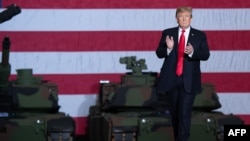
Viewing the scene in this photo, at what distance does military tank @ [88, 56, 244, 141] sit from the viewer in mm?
6340

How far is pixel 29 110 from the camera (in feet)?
22.3

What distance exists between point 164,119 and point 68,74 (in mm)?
1642

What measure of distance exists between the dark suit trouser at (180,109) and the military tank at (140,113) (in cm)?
124

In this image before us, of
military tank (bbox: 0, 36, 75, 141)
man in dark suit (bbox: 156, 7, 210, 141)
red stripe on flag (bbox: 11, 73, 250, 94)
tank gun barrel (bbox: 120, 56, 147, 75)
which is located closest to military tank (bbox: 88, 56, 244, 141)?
tank gun barrel (bbox: 120, 56, 147, 75)

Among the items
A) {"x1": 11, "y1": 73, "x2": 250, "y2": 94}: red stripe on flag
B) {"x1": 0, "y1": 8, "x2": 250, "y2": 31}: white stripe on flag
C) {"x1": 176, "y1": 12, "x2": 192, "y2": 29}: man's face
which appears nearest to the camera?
{"x1": 176, "y1": 12, "x2": 192, "y2": 29}: man's face

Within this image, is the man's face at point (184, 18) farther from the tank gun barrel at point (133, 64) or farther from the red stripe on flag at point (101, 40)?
the red stripe on flag at point (101, 40)

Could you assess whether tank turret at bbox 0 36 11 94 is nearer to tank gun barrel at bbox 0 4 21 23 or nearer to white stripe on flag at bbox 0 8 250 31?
tank gun barrel at bbox 0 4 21 23

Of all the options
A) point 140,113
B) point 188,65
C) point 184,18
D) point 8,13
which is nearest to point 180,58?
point 188,65

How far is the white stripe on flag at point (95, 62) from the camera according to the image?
25.2 ft

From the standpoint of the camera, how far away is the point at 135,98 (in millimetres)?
6895
